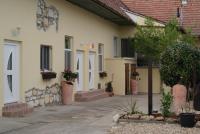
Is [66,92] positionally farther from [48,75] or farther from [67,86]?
[48,75]

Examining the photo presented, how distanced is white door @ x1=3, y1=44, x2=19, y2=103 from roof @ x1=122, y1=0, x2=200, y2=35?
18236mm

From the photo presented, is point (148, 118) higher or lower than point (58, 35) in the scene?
lower

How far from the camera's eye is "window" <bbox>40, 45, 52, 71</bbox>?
60.9ft

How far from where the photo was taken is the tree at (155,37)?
2552cm

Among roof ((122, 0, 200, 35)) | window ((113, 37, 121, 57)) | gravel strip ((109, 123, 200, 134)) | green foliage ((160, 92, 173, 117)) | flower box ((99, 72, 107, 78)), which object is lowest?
gravel strip ((109, 123, 200, 134))

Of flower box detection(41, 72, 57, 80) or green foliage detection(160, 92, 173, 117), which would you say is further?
flower box detection(41, 72, 57, 80)

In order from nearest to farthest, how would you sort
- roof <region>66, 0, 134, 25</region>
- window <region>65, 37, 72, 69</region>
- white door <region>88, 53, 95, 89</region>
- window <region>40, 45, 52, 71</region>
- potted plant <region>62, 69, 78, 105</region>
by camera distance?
window <region>40, 45, 52, 71</region> → potted plant <region>62, 69, 78, 105</region> → window <region>65, 37, 72, 69</region> → roof <region>66, 0, 134, 25</region> → white door <region>88, 53, 95, 89</region>

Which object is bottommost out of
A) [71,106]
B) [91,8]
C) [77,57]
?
[71,106]

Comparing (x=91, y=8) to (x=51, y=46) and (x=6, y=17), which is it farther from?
(x=6, y=17)

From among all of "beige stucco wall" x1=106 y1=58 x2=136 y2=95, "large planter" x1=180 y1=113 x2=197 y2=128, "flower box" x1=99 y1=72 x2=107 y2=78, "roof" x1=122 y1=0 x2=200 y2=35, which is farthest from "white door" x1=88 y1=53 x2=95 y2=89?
"large planter" x1=180 y1=113 x2=197 y2=128

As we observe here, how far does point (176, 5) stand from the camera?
112ft

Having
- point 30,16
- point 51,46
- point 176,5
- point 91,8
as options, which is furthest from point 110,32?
point 30,16

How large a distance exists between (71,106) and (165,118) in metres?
6.11

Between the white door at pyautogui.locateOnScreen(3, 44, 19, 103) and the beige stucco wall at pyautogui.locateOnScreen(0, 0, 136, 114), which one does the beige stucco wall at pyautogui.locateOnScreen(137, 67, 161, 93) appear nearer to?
the beige stucco wall at pyautogui.locateOnScreen(0, 0, 136, 114)
